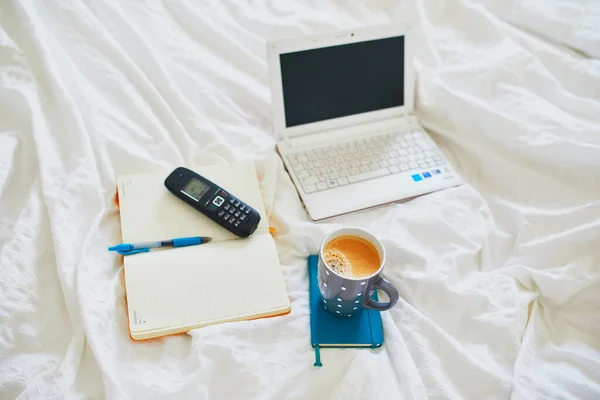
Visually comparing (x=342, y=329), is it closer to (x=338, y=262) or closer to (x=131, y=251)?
(x=338, y=262)

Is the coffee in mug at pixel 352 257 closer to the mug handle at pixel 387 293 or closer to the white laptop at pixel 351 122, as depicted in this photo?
the mug handle at pixel 387 293

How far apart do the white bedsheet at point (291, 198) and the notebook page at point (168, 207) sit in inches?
1.0

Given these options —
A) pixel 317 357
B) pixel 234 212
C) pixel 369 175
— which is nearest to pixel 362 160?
pixel 369 175

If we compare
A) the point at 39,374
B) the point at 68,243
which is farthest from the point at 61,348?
the point at 68,243

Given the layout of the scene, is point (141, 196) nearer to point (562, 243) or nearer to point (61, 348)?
point (61, 348)

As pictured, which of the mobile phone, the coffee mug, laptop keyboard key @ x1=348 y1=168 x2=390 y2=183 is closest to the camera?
the coffee mug

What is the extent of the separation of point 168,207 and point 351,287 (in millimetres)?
311

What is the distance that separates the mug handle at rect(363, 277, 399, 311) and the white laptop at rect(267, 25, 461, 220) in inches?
7.3

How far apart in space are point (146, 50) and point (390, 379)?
682mm

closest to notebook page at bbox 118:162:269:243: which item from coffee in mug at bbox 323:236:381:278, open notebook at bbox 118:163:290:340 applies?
open notebook at bbox 118:163:290:340

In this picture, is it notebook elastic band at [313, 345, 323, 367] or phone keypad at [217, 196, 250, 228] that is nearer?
notebook elastic band at [313, 345, 323, 367]

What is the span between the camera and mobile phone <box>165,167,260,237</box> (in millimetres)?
730

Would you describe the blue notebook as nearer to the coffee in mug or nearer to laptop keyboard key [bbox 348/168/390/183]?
the coffee in mug

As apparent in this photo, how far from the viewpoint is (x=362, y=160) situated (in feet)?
2.83
